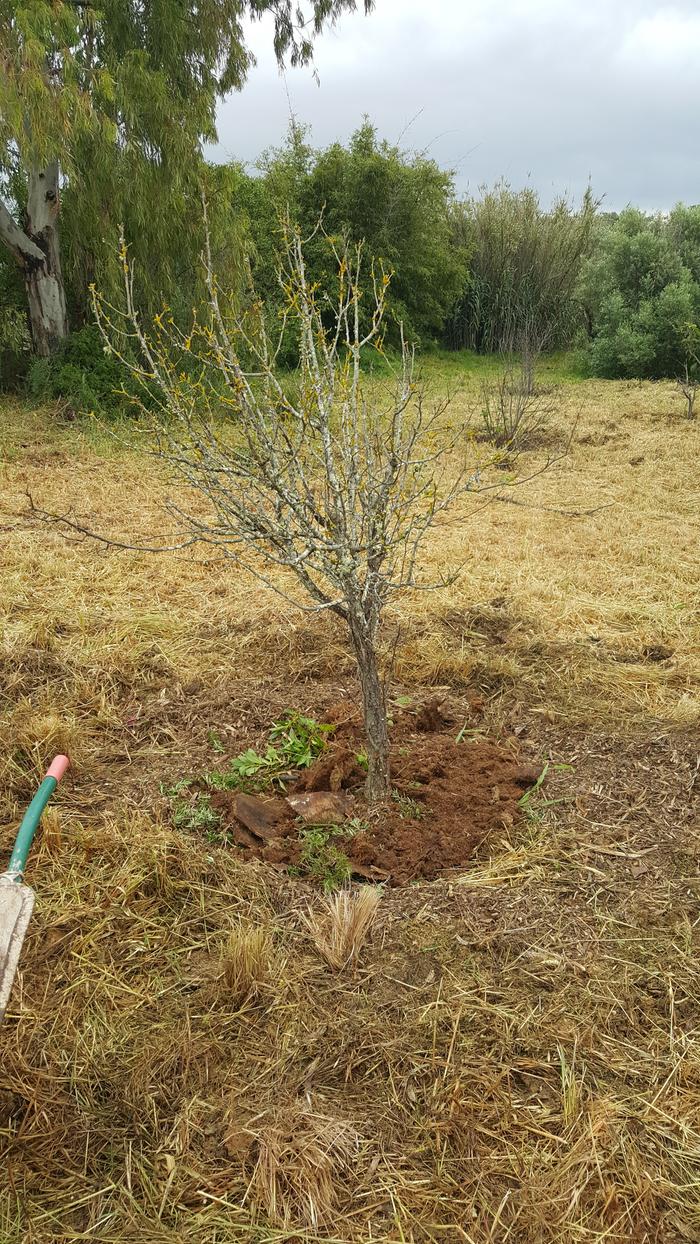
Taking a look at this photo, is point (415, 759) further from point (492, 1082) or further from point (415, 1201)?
point (415, 1201)

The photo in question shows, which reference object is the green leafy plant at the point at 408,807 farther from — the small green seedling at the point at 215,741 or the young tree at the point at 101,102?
the young tree at the point at 101,102

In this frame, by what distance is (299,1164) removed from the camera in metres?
1.67

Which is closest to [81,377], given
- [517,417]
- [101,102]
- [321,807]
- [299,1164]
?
[101,102]

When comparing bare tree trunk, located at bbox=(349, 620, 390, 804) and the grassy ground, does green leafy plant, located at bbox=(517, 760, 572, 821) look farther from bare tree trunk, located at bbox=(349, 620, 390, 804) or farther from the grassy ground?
bare tree trunk, located at bbox=(349, 620, 390, 804)

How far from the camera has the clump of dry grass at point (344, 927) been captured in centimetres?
216

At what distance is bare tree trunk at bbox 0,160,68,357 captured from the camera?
9227 mm

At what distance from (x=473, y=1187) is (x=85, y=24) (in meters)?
10.3

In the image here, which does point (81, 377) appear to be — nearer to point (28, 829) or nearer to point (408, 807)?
point (408, 807)

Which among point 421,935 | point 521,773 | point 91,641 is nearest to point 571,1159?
point 421,935

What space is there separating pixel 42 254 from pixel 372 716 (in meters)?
8.99

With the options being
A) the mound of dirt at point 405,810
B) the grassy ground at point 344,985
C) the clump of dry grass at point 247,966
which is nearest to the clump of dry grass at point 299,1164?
the grassy ground at point 344,985

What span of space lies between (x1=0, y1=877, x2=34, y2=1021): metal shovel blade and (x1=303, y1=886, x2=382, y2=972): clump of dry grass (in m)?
0.76

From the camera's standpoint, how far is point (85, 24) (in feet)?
27.6

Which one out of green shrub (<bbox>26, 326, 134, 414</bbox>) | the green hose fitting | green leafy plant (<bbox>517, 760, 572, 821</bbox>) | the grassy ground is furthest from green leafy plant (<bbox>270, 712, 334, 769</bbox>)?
green shrub (<bbox>26, 326, 134, 414</bbox>)
